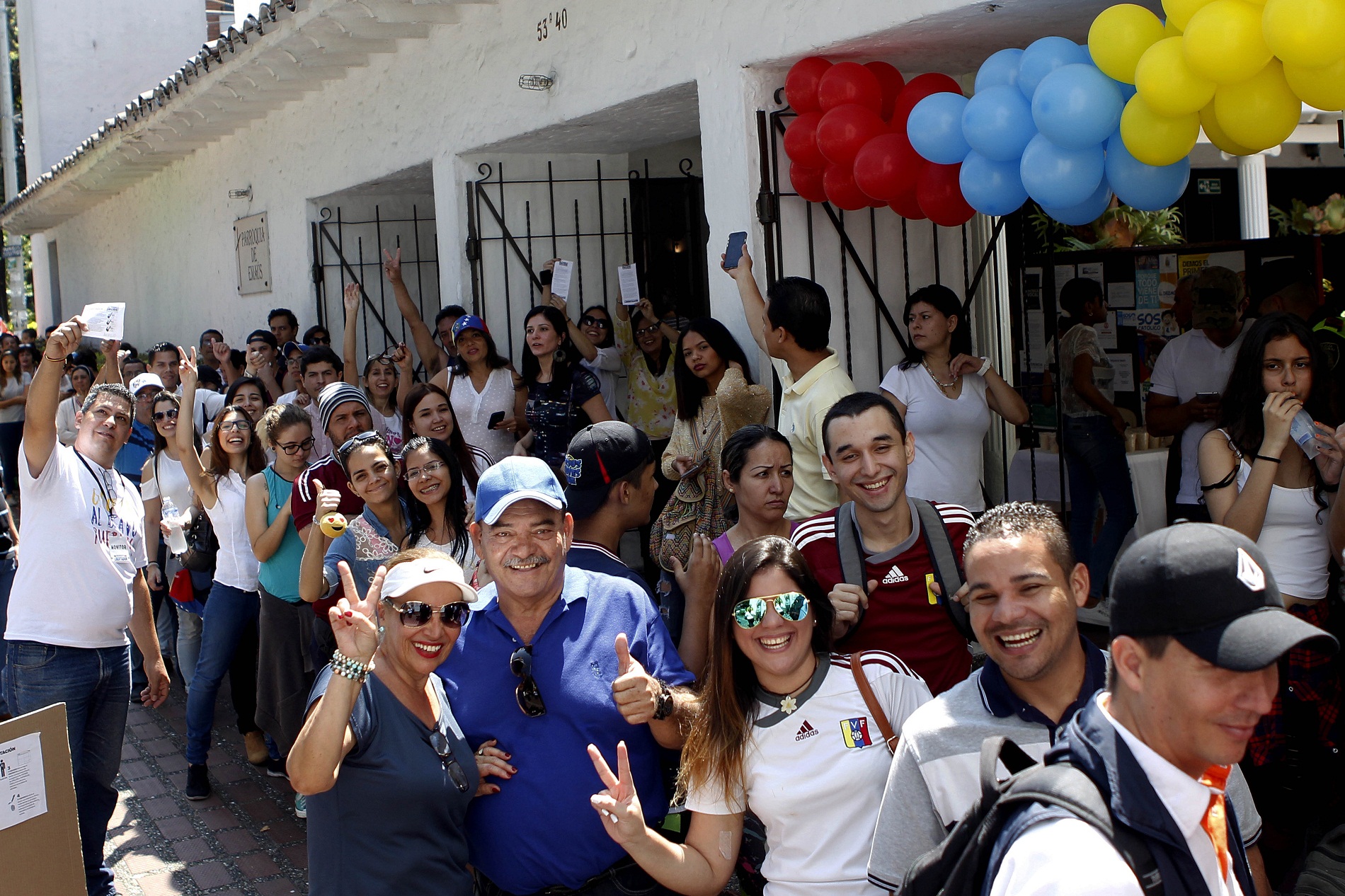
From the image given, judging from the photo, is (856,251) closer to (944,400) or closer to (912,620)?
(944,400)

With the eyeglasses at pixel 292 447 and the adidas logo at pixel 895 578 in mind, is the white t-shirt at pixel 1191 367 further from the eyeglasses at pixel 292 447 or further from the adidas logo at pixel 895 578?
the eyeglasses at pixel 292 447

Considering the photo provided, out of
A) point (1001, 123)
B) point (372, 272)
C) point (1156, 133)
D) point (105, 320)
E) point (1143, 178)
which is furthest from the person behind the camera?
point (372, 272)

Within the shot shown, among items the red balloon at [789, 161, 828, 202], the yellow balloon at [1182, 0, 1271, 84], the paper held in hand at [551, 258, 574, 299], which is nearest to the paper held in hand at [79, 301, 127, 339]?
the paper held in hand at [551, 258, 574, 299]

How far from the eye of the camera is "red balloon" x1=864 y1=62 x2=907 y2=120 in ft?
15.1

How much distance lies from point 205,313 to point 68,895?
1053 centimetres

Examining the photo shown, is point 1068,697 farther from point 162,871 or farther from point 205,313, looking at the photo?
point 205,313

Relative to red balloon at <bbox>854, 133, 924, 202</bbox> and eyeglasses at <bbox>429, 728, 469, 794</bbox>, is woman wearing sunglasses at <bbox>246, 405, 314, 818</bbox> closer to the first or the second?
eyeglasses at <bbox>429, 728, 469, 794</bbox>

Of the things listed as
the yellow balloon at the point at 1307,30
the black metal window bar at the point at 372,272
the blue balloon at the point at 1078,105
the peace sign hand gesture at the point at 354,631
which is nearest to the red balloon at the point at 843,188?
the blue balloon at the point at 1078,105

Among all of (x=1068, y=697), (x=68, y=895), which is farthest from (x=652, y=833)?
(x=68, y=895)

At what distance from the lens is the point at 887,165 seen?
437 cm

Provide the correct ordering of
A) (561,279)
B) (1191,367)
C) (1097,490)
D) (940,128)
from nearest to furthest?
(940,128) → (1191,367) → (1097,490) → (561,279)

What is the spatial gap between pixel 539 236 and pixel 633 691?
5.30 meters

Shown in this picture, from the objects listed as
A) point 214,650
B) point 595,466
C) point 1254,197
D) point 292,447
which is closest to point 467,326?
point 292,447

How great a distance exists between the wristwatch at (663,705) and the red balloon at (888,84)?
2748 mm
